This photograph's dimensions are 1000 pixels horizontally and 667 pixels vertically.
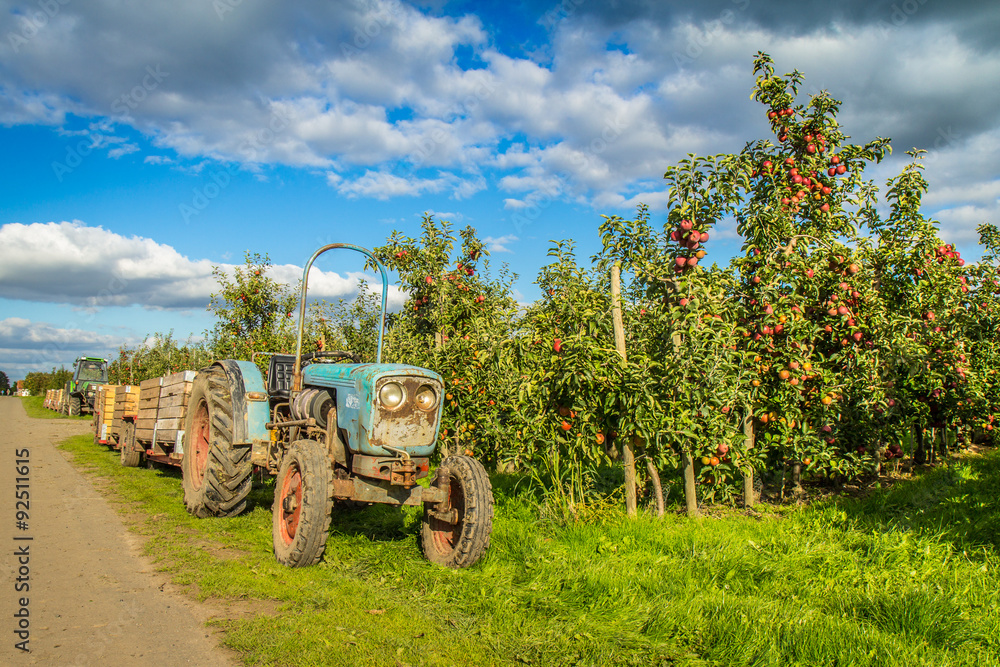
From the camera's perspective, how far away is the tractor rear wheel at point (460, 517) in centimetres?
472

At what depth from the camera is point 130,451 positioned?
10.3 m

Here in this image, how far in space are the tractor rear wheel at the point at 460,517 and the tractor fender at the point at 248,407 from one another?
2226 millimetres

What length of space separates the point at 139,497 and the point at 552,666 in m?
6.60

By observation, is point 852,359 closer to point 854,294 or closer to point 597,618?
point 854,294

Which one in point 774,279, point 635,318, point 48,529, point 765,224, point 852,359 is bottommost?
point 48,529

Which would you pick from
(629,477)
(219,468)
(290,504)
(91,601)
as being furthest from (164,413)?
(629,477)

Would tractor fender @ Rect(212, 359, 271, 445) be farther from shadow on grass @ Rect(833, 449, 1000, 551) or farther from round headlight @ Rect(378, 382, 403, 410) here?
shadow on grass @ Rect(833, 449, 1000, 551)

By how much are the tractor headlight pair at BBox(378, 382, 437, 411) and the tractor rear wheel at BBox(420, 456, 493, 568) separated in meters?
0.53

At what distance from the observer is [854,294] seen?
5863mm

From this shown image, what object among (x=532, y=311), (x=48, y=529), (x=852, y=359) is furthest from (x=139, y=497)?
(x=852, y=359)

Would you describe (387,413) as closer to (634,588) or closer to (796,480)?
(634,588)

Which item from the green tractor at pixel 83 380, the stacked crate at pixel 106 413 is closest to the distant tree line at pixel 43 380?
the green tractor at pixel 83 380

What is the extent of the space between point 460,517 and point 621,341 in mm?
2101

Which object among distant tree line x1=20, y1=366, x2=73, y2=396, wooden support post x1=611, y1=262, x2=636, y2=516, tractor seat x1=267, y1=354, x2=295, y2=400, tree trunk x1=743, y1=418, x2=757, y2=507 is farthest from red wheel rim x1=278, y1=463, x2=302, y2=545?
distant tree line x1=20, y1=366, x2=73, y2=396
